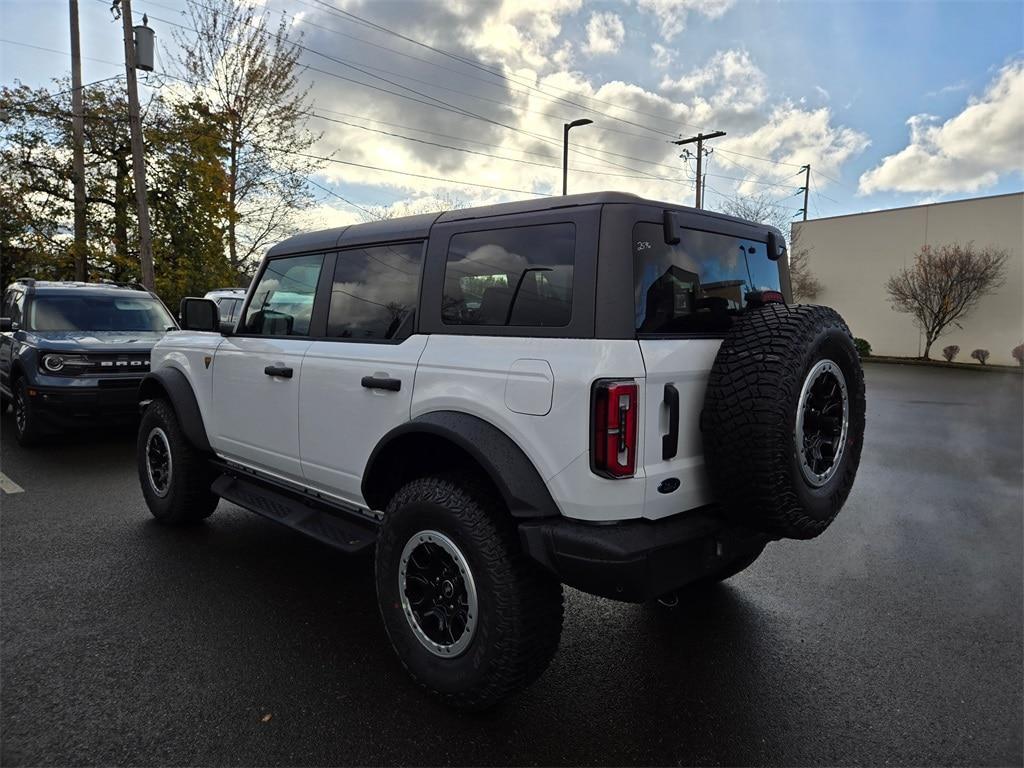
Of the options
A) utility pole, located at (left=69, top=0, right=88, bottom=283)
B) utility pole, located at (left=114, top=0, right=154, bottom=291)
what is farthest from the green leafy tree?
utility pole, located at (left=114, top=0, right=154, bottom=291)

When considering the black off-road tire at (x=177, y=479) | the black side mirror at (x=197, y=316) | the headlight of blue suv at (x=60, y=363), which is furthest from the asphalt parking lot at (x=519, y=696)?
the headlight of blue suv at (x=60, y=363)

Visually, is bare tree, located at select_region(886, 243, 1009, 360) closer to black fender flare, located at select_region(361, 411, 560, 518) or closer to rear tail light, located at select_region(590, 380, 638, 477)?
rear tail light, located at select_region(590, 380, 638, 477)

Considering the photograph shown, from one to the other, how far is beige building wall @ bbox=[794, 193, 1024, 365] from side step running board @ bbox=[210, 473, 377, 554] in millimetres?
26879

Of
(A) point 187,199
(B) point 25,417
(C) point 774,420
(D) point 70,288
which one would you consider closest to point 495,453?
(C) point 774,420

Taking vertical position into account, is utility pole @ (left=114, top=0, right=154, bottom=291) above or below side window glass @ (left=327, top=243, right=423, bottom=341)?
above

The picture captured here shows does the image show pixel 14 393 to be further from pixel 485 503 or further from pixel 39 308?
pixel 485 503

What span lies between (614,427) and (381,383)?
1187mm

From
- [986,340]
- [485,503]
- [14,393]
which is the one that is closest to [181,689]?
[485,503]

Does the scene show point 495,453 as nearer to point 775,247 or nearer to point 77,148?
point 775,247

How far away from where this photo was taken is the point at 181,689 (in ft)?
8.72

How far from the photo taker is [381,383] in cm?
291

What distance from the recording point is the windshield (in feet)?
25.3

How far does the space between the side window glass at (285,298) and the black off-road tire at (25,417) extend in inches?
183

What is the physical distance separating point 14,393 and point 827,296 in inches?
1154
